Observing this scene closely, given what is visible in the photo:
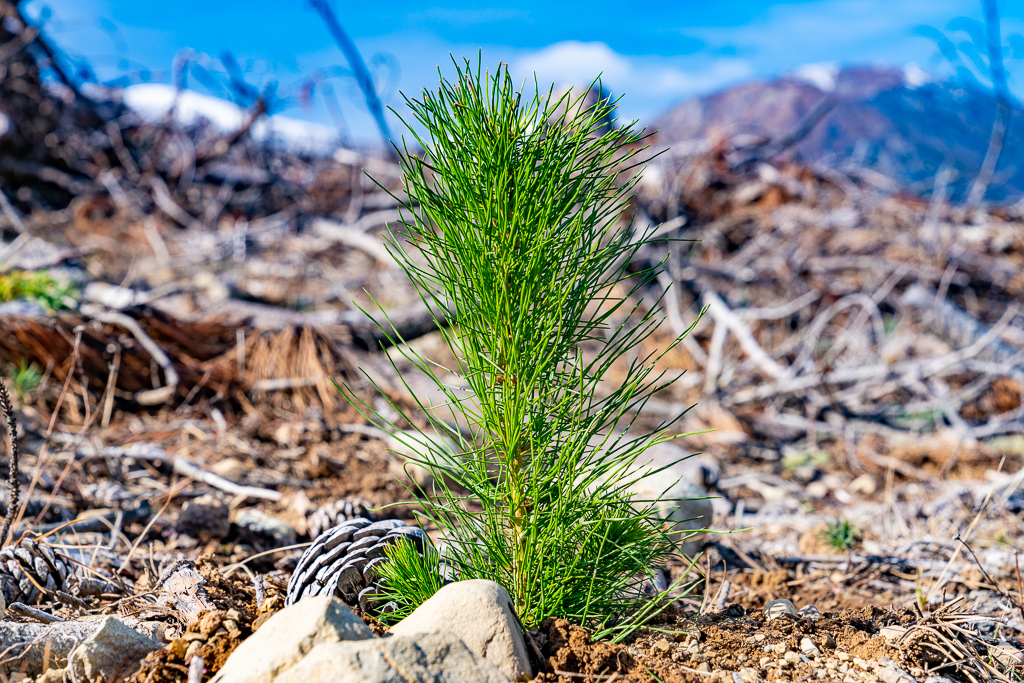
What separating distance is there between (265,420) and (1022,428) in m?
5.09

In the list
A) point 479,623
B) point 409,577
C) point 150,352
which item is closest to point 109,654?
point 409,577

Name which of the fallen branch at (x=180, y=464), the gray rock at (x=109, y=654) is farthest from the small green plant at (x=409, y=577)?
the fallen branch at (x=180, y=464)

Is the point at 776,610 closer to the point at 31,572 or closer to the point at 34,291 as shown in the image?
the point at 31,572

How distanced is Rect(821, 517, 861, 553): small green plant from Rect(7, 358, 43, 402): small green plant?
3882mm

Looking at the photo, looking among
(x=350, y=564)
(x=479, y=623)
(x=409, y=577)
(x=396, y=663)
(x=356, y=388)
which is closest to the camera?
(x=396, y=663)

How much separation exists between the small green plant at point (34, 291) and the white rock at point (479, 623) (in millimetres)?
3216

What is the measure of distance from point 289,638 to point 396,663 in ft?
0.61

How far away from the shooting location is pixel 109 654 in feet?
3.87

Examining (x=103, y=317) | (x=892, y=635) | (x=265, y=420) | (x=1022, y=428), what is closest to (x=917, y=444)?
(x=1022, y=428)

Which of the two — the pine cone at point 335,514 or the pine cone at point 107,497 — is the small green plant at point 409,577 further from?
the pine cone at point 107,497

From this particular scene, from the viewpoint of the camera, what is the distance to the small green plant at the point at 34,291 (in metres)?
3.33

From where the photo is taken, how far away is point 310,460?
9.59ft

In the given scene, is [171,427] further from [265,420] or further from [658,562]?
[658,562]

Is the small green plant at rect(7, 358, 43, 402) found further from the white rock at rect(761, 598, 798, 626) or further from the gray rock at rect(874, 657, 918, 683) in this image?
the gray rock at rect(874, 657, 918, 683)
